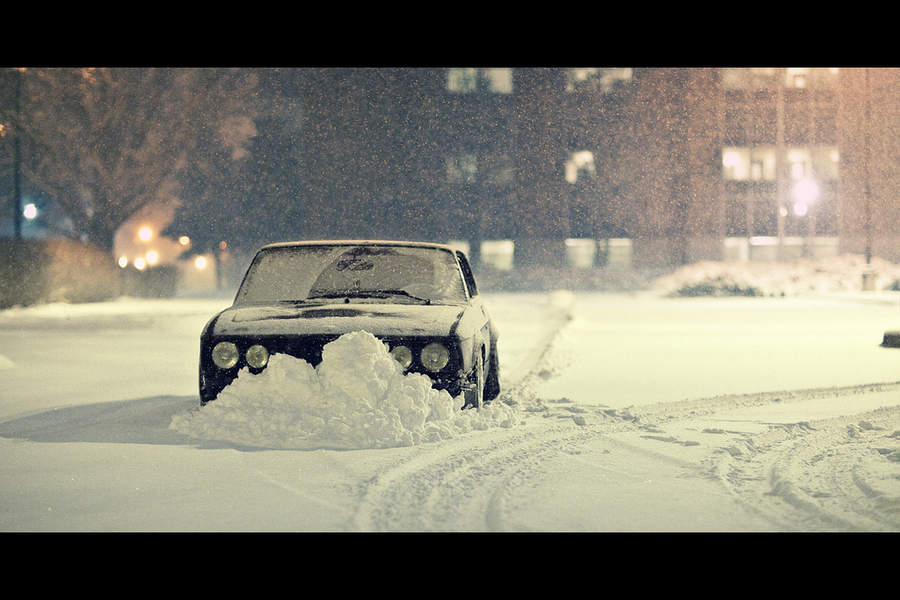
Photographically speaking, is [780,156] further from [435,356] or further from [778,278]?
[435,356]

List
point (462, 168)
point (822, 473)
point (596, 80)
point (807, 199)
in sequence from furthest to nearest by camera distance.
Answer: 1. point (807, 199)
2. point (596, 80)
3. point (462, 168)
4. point (822, 473)

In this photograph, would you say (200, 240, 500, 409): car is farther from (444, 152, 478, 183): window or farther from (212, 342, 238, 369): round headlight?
(444, 152, 478, 183): window

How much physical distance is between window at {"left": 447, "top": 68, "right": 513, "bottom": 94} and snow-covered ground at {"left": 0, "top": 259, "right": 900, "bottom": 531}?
37.5 m

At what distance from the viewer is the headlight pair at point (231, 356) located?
7910 millimetres

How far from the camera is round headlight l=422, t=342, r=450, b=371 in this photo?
7.86 m

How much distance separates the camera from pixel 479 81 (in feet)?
163

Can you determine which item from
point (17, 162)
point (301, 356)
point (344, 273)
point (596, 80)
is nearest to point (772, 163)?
point (596, 80)

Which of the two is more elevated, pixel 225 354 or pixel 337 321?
pixel 337 321

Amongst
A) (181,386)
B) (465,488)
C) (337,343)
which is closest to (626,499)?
(465,488)

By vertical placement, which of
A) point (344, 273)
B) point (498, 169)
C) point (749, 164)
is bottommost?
point (344, 273)

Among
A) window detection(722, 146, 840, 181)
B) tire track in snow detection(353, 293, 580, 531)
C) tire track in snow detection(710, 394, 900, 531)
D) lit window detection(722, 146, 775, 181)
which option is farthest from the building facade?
tire track in snow detection(353, 293, 580, 531)

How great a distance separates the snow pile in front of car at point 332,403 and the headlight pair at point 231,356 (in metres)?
0.11

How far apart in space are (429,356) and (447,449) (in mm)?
746

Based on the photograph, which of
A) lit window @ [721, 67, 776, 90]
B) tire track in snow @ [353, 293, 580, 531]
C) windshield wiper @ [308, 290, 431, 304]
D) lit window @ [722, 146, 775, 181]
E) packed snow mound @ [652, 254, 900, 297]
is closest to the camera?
tire track in snow @ [353, 293, 580, 531]
